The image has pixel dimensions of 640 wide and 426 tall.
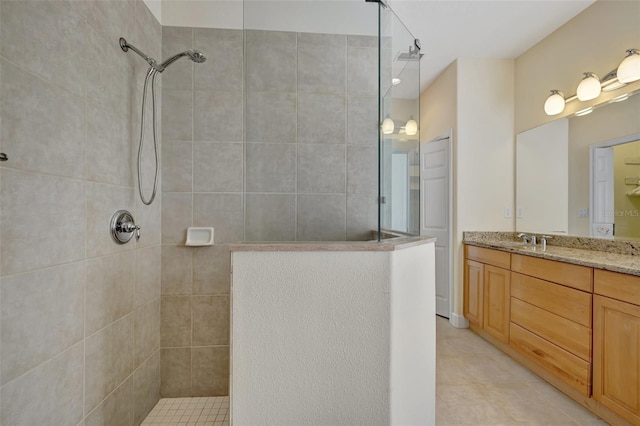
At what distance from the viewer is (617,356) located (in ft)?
5.32

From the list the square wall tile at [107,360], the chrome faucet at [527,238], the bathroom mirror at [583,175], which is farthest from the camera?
the chrome faucet at [527,238]

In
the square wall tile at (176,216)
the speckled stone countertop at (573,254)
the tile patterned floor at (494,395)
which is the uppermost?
the square wall tile at (176,216)

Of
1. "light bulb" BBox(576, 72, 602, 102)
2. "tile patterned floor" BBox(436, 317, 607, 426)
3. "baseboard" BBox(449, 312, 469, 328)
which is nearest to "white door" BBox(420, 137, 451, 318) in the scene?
"baseboard" BBox(449, 312, 469, 328)

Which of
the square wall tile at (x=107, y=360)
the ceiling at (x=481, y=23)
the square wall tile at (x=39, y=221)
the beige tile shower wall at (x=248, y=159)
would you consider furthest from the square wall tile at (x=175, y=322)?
the ceiling at (x=481, y=23)

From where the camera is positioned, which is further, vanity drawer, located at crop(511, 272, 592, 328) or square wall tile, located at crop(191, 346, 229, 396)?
square wall tile, located at crop(191, 346, 229, 396)

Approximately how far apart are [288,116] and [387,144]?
50 cm

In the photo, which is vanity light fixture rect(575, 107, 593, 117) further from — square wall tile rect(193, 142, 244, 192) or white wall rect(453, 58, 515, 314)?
square wall tile rect(193, 142, 244, 192)

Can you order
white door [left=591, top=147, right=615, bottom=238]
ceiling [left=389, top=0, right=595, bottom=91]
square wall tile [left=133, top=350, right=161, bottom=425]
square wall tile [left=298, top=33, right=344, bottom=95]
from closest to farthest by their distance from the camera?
square wall tile [left=298, top=33, right=344, bottom=95], square wall tile [left=133, top=350, right=161, bottom=425], white door [left=591, top=147, right=615, bottom=238], ceiling [left=389, top=0, right=595, bottom=91]

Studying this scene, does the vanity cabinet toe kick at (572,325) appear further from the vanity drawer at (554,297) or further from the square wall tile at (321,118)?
the square wall tile at (321,118)

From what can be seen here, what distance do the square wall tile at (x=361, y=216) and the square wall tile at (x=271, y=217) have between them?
0.98 feet

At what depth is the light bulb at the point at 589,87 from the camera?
229 cm

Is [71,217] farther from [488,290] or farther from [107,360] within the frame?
[488,290]

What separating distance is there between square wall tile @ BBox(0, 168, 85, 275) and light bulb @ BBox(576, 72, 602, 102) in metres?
3.25

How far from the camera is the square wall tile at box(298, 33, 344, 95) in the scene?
1.53 m
